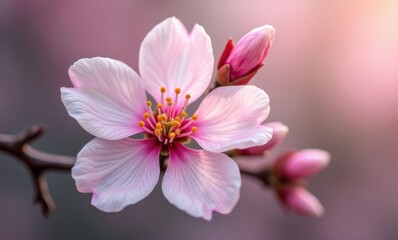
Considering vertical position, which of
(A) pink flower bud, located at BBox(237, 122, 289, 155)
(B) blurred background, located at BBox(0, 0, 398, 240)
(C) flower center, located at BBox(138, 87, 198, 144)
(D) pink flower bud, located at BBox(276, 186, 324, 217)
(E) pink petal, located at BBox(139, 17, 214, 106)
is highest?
(E) pink petal, located at BBox(139, 17, 214, 106)

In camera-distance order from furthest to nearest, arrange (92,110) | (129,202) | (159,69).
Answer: (159,69) < (92,110) < (129,202)

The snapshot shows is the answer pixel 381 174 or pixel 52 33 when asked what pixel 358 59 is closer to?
pixel 381 174

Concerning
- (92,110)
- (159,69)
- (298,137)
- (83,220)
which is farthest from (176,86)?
(298,137)

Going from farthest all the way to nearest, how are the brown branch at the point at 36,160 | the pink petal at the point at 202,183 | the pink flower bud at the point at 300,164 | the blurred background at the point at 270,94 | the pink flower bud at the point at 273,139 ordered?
the blurred background at the point at 270,94 → the pink flower bud at the point at 300,164 → the brown branch at the point at 36,160 → the pink flower bud at the point at 273,139 → the pink petal at the point at 202,183

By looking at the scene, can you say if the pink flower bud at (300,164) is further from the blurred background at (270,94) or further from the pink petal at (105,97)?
the blurred background at (270,94)

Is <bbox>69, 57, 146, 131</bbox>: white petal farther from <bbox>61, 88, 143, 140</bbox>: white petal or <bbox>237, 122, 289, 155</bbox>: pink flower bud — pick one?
<bbox>237, 122, 289, 155</bbox>: pink flower bud

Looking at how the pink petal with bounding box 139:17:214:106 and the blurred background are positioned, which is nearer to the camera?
the pink petal with bounding box 139:17:214:106

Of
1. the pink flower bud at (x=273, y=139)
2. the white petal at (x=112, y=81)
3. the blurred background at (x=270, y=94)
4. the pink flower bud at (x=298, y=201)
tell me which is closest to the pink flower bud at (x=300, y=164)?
the pink flower bud at (x=298, y=201)

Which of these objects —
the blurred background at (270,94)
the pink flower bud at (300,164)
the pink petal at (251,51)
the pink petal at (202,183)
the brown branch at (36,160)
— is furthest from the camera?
the blurred background at (270,94)

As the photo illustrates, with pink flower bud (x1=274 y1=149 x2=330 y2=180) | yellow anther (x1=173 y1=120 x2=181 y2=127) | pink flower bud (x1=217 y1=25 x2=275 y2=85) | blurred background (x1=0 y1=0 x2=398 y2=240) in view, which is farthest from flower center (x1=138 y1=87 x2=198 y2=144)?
blurred background (x1=0 y1=0 x2=398 y2=240)
